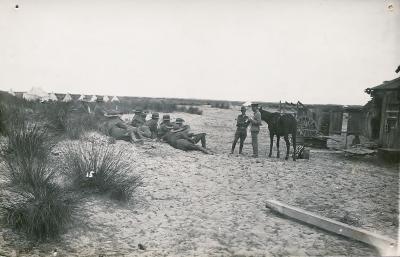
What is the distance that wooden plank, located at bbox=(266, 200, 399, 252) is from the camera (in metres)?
4.17

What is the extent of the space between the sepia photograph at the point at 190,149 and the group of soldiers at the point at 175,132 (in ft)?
0.19

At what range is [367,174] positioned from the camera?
810 centimetres

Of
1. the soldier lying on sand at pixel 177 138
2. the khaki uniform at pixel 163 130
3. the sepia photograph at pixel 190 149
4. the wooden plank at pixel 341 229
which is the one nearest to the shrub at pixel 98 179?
the sepia photograph at pixel 190 149

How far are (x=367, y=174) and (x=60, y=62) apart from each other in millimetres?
7453

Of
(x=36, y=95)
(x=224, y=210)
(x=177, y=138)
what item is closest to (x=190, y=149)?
(x=177, y=138)

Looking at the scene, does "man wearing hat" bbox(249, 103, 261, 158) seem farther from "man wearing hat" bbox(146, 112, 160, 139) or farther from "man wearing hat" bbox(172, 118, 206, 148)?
"man wearing hat" bbox(146, 112, 160, 139)

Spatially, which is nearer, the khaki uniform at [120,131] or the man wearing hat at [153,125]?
the khaki uniform at [120,131]

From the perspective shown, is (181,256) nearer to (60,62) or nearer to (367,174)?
(60,62)

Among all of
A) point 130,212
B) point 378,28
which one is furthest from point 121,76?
point 378,28

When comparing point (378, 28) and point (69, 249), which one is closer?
point (69, 249)

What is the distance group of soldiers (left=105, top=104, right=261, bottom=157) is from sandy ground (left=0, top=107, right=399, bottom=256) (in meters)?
0.85

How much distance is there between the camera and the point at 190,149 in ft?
31.5

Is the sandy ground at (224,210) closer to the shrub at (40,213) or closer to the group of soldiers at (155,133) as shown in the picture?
the shrub at (40,213)

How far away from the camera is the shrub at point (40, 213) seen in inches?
162
